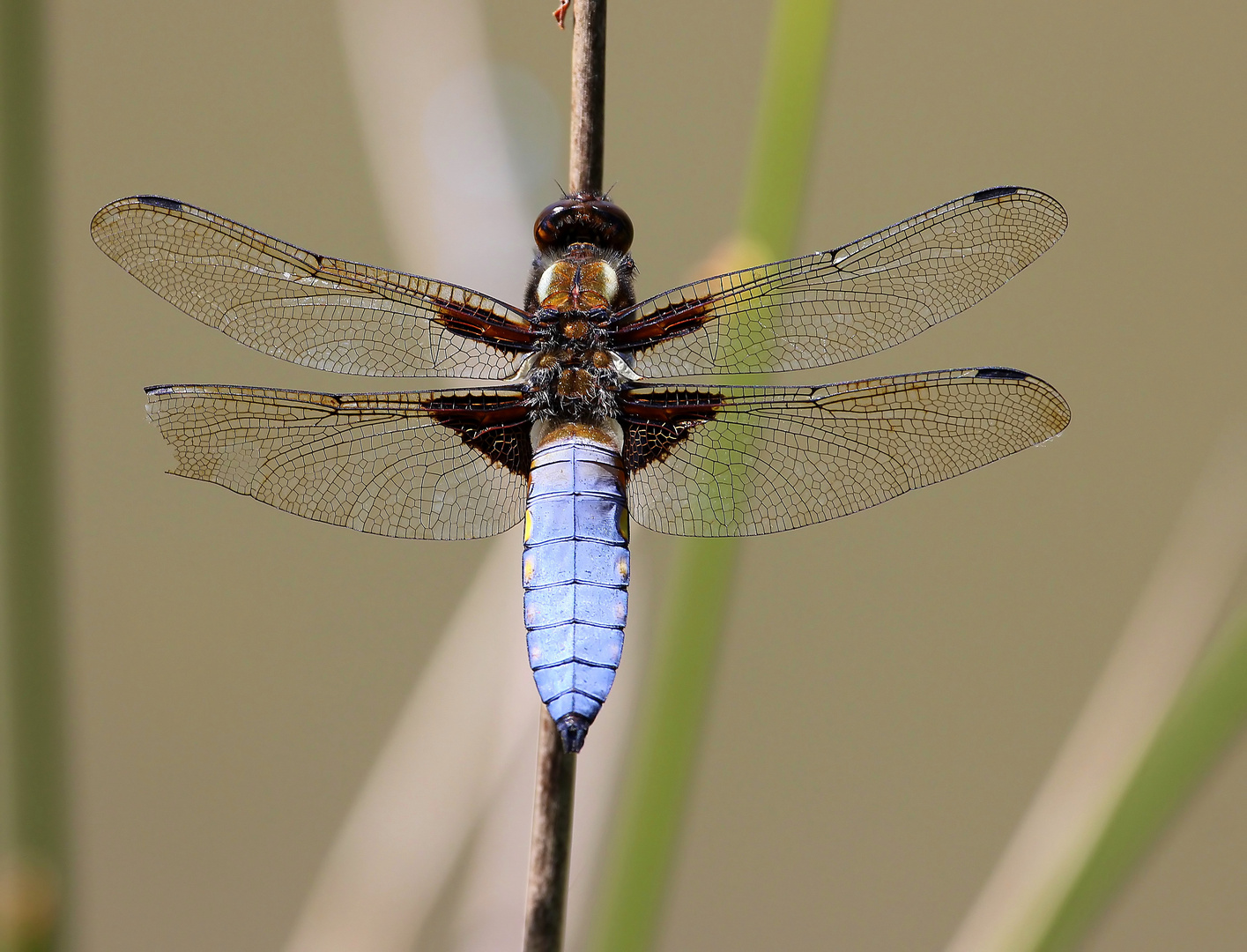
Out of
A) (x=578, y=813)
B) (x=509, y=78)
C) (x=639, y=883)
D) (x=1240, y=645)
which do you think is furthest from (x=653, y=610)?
(x=1240, y=645)

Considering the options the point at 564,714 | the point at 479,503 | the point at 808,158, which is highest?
the point at 808,158

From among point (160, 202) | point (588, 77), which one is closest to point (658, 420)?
point (588, 77)

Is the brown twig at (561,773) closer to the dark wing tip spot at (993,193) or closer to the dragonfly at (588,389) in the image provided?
the dragonfly at (588,389)

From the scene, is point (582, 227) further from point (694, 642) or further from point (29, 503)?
point (29, 503)

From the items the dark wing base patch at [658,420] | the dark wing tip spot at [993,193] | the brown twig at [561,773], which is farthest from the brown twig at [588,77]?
the dark wing tip spot at [993,193]

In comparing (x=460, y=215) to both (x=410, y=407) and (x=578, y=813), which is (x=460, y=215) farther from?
(x=578, y=813)

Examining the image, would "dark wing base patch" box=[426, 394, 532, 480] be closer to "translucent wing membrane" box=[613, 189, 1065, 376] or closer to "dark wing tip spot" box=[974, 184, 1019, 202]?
"translucent wing membrane" box=[613, 189, 1065, 376]
